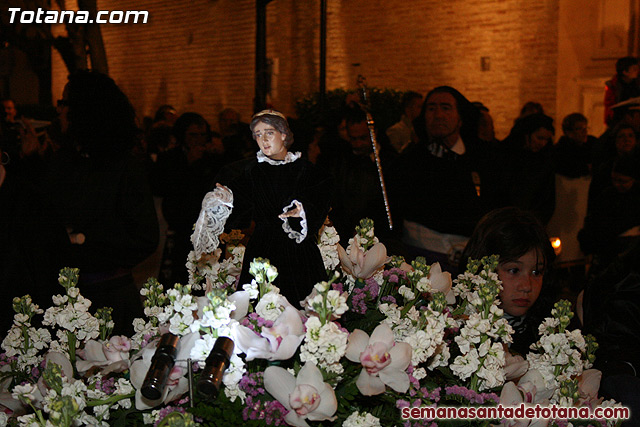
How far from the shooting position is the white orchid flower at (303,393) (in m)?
1.47

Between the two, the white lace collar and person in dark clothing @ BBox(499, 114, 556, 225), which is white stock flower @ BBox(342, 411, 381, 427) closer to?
the white lace collar

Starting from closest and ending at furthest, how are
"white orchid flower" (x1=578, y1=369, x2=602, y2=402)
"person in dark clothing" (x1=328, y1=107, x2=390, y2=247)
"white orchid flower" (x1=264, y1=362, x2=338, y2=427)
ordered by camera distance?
"white orchid flower" (x1=264, y1=362, x2=338, y2=427), "white orchid flower" (x1=578, y1=369, x2=602, y2=402), "person in dark clothing" (x1=328, y1=107, x2=390, y2=247)

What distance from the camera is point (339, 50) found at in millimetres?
14242

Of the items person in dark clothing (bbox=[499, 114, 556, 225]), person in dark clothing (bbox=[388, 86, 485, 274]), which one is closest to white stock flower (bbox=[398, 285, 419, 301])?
person in dark clothing (bbox=[388, 86, 485, 274])

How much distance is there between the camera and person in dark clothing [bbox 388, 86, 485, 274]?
402cm

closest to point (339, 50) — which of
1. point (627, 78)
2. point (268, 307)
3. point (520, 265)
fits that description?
point (627, 78)

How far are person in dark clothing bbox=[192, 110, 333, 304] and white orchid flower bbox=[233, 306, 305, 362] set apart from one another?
14.4 inches

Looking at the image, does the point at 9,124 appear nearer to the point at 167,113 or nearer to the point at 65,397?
the point at 167,113

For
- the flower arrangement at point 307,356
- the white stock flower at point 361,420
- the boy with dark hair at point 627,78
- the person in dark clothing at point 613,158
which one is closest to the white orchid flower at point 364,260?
the flower arrangement at point 307,356

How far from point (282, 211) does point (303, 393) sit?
2.00 feet

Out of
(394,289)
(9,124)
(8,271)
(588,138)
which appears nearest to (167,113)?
(9,124)

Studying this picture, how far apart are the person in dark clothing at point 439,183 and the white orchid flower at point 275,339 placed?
2.43 metres

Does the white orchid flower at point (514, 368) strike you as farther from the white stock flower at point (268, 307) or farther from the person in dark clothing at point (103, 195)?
the person in dark clothing at point (103, 195)

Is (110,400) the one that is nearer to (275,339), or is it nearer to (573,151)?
(275,339)
